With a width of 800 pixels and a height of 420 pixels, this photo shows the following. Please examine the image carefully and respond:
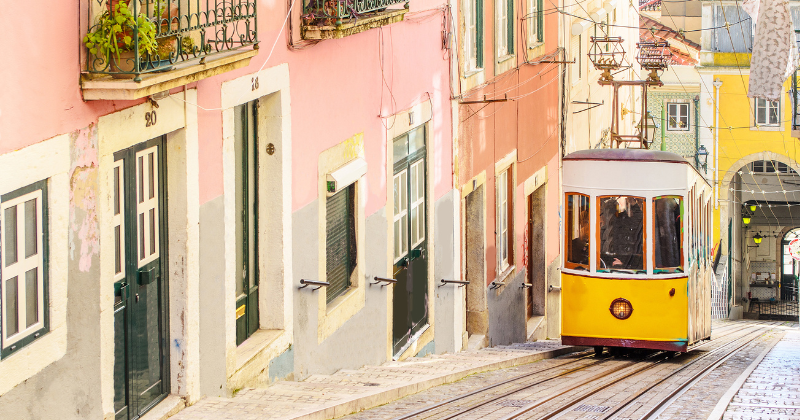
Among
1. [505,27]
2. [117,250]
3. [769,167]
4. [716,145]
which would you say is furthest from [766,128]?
[117,250]

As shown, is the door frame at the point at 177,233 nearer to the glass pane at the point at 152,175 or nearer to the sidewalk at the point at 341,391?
the glass pane at the point at 152,175

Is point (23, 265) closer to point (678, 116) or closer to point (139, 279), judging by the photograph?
point (139, 279)

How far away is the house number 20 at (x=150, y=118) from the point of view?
5.58 metres

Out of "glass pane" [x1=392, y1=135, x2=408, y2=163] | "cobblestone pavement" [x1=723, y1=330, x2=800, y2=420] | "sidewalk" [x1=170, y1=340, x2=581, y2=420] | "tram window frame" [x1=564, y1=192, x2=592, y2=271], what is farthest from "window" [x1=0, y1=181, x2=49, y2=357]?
"tram window frame" [x1=564, y1=192, x2=592, y2=271]

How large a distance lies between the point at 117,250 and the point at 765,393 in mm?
6115

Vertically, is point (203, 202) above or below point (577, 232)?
above

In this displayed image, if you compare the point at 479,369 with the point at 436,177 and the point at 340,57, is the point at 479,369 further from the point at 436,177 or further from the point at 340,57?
the point at 340,57

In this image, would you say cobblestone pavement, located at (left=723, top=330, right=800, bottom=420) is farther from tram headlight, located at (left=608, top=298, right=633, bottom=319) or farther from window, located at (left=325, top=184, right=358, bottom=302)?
window, located at (left=325, top=184, right=358, bottom=302)

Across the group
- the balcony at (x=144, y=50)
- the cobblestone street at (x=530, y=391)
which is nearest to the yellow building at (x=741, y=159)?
the cobblestone street at (x=530, y=391)

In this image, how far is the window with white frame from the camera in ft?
41.9

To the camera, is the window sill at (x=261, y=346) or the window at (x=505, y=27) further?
the window at (x=505, y=27)

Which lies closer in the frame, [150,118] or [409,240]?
[150,118]

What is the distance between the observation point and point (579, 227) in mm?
12273

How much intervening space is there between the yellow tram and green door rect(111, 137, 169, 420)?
23.0 ft
